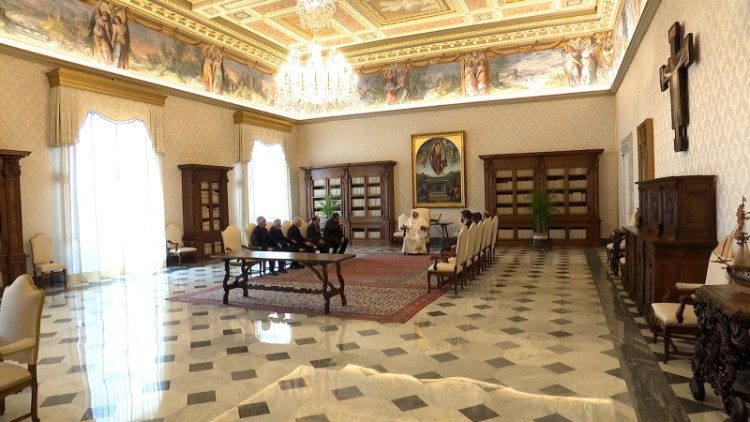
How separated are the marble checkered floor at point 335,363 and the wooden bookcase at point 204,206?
15.9 feet

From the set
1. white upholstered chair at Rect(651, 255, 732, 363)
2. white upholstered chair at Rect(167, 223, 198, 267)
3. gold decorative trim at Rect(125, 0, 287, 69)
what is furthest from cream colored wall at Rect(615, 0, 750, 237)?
white upholstered chair at Rect(167, 223, 198, 267)

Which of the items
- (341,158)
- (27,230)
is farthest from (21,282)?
(341,158)

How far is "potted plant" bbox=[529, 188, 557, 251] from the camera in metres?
13.2

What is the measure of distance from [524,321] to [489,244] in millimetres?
5149

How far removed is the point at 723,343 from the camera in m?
3.10

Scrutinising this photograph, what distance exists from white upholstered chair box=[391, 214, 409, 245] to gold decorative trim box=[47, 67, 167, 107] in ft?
24.2

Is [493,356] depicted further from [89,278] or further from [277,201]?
[277,201]

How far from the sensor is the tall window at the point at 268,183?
15.0 metres

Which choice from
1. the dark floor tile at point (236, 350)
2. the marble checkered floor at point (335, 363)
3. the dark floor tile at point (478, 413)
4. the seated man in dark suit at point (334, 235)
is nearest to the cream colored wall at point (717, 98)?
the marble checkered floor at point (335, 363)

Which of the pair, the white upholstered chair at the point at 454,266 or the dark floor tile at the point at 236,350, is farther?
the white upholstered chair at the point at 454,266

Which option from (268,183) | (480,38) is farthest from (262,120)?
(480,38)

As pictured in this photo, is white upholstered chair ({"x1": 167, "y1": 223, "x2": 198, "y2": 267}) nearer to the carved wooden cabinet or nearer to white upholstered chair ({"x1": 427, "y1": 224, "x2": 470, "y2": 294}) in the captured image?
the carved wooden cabinet

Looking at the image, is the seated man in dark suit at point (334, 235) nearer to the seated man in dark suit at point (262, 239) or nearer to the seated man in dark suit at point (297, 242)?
the seated man in dark suit at point (297, 242)

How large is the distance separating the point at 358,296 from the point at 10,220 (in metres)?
6.27
